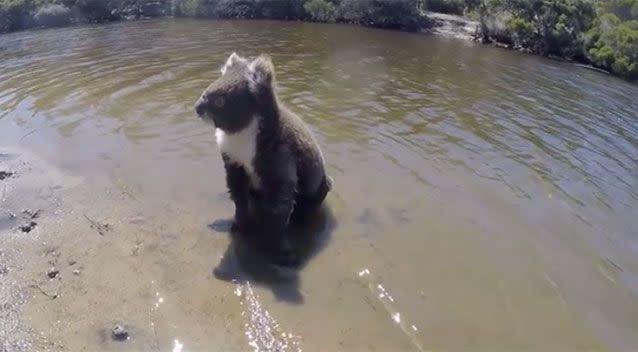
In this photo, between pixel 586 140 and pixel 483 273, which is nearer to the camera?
pixel 483 273

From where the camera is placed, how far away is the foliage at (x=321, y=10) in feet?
76.2

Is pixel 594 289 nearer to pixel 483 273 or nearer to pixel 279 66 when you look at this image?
pixel 483 273

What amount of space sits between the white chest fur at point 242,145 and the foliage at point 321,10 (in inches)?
755

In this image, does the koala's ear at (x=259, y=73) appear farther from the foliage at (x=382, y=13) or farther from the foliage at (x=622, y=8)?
the foliage at (x=622, y=8)

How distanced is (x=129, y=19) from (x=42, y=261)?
21.0 meters

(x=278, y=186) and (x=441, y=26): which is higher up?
(x=441, y=26)

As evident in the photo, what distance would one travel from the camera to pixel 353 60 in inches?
605

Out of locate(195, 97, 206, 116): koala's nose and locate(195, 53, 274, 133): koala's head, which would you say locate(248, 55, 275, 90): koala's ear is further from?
locate(195, 97, 206, 116): koala's nose

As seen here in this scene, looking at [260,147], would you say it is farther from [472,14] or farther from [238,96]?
[472,14]

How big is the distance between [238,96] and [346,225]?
2235mm

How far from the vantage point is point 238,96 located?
498 centimetres

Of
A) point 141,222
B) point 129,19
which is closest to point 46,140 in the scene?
point 141,222

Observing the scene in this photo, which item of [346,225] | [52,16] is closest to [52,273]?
[346,225]

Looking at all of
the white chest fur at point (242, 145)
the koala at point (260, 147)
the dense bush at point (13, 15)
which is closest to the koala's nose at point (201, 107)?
the koala at point (260, 147)
